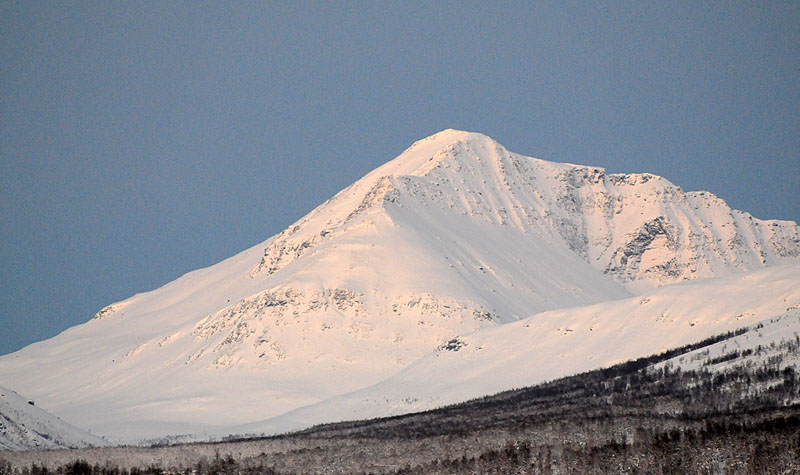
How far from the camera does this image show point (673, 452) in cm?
19638

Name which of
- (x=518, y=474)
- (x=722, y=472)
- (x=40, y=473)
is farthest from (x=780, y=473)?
(x=40, y=473)

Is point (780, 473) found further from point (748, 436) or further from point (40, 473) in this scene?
point (40, 473)

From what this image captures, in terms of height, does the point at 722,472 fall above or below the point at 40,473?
below

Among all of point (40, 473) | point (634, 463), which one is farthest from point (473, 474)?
point (40, 473)

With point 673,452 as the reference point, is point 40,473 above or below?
above

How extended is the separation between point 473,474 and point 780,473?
44.2 m

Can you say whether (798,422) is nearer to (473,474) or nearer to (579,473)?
(579,473)

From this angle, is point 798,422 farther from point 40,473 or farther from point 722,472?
point 40,473

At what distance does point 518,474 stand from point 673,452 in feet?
73.8

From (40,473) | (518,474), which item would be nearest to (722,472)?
(518,474)

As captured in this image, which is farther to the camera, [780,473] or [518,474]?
[518,474]

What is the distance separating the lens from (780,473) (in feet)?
593

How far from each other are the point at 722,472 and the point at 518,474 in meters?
29.0

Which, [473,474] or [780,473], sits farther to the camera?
[473,474]
